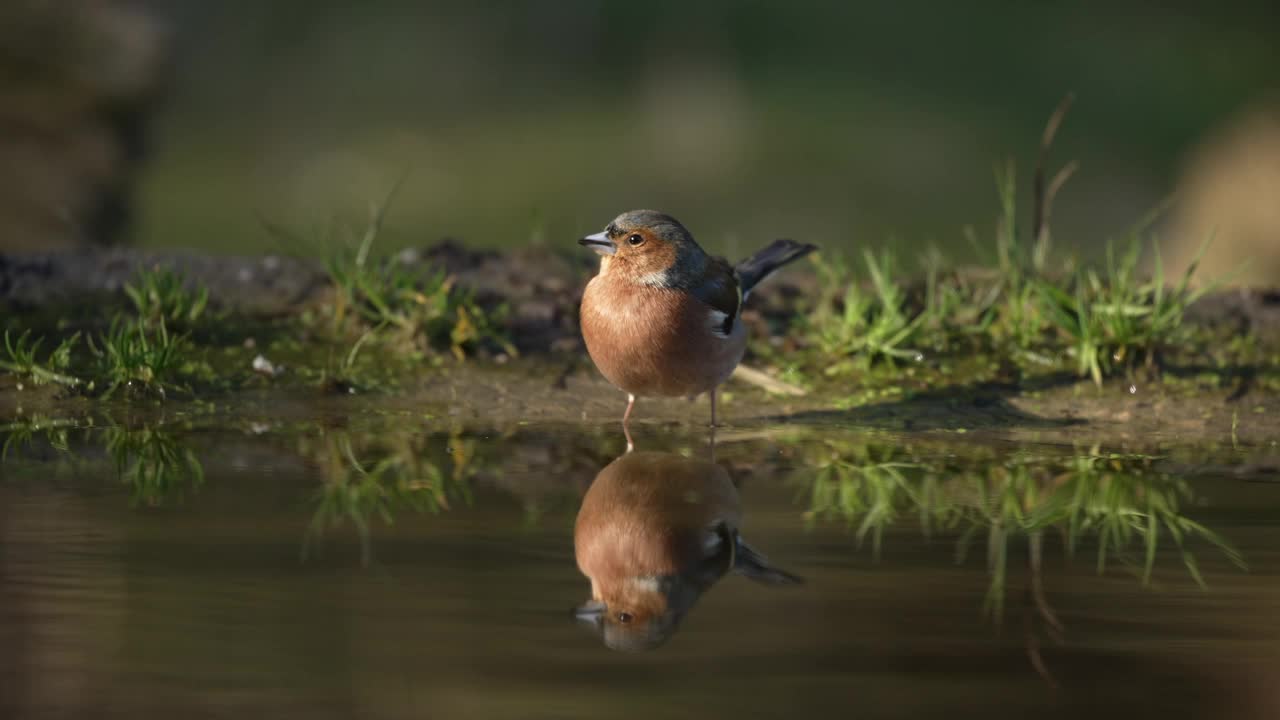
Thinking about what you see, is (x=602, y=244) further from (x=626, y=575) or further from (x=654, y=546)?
(x=626, y=575)

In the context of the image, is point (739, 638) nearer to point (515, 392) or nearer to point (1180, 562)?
point (1180, 562)

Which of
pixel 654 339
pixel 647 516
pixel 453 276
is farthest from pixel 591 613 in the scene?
pixel 453 276

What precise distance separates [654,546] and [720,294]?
6.96 feet

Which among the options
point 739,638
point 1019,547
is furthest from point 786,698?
point 1019,547

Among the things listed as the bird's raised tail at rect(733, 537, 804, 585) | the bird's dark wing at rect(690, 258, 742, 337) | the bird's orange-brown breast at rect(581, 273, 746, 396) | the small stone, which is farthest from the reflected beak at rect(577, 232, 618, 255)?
the bird's raised tail at rect(733, 537, 804, 585)

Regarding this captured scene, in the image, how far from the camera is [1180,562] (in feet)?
13.6

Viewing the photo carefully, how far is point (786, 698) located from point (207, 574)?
166cm

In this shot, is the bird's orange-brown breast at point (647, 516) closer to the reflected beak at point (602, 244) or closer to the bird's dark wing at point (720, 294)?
the bird's dark wing at point (720, 294)

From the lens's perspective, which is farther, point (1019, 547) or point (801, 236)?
point (801, 236)

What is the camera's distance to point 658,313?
591cm

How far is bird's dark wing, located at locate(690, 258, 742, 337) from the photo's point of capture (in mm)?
6051

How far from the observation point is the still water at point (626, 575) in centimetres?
297

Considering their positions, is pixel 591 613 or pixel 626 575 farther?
pixel 626 575

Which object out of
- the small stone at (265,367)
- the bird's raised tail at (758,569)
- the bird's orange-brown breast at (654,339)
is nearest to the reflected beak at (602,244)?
the bird's orange-brown breast at (654,339)
